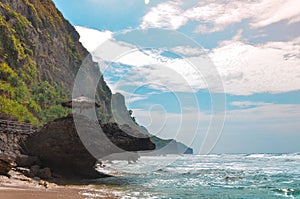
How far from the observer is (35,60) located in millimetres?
73188

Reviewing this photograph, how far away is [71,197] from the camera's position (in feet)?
45.2

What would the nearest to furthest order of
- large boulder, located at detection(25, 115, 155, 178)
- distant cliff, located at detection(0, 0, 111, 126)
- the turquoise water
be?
the turquoise water → large boulder, located at detection(25, 115, 155, 178) → distant cliff, located at detection(0, 0, 111, 126)

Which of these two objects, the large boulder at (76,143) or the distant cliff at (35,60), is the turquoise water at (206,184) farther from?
the distant cliff at (35,60)

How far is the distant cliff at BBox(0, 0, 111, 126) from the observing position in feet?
169

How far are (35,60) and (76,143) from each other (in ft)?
180

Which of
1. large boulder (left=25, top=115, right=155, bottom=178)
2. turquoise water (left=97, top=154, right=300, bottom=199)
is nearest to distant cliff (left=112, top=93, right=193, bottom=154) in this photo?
large boulder (left=25, top=115, right=155, bottom=178)

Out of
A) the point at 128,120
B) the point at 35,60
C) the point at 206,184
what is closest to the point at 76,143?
the point at 206,184

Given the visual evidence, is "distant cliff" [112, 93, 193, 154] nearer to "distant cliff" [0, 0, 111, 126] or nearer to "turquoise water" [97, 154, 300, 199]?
"turquoise water" [97, 154, 300, 199]

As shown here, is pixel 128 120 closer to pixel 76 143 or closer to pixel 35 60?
pixel 35 60

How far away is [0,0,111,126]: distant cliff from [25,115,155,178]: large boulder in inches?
633

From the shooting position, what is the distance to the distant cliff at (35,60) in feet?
169

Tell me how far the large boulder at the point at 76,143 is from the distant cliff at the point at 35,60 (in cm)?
1609

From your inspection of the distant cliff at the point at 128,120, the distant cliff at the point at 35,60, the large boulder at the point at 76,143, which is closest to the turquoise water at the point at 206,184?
the large boulder at the point at 76,143

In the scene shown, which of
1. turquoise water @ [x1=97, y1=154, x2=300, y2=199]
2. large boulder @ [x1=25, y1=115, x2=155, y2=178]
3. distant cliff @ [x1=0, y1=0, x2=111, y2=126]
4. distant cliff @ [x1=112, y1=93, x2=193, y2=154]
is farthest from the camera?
distant cliff @ [x1=0, y1=0, x2=111, y2=126]
